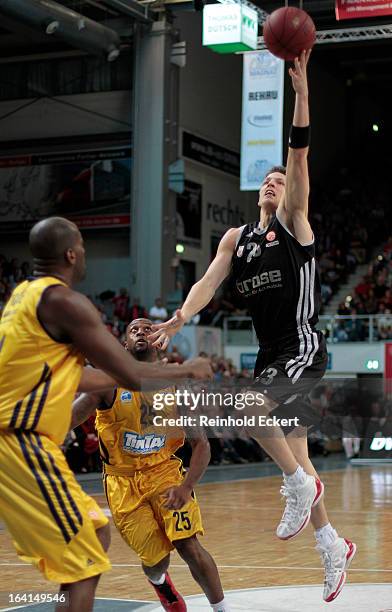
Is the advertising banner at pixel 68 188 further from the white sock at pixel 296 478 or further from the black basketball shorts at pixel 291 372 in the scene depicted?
the white sock at pixel 296 478

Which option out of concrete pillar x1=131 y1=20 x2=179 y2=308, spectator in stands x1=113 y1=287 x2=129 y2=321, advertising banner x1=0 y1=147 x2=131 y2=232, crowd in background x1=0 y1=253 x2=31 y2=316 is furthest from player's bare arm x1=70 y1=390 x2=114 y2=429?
advertising banner x1=0 y1=147 x2=131 y2=232

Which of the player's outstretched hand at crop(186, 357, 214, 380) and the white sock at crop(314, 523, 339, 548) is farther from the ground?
the player's outstretched hand at crop(186, 357, 214, 380)

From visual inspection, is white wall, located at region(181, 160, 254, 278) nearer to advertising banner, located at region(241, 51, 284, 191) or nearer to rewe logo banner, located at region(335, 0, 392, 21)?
advertising banner, located at region(241, 51, 284, 191)

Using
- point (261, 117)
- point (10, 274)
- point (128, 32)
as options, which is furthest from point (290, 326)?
point (128, 32)

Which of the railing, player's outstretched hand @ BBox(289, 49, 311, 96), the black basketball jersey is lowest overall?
the railing

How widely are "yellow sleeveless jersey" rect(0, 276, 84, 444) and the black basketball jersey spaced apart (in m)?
2.12

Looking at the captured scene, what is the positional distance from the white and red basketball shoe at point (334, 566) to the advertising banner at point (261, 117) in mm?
12702

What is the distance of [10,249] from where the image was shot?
27766mm

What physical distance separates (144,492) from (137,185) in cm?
1920

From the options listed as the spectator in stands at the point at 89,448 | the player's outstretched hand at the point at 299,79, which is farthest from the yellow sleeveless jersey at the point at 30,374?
the spectator in stands at the point at 89,448

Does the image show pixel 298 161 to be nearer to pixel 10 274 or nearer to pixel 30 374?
pixel 30 374

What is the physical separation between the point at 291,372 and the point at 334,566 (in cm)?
118

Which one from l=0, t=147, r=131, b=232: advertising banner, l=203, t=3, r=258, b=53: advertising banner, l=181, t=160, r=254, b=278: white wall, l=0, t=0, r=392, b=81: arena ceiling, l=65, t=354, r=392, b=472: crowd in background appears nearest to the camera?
l=203, t=3, r=258, b=53: advertising banner

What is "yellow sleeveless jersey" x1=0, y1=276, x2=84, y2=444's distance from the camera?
3928 mm
